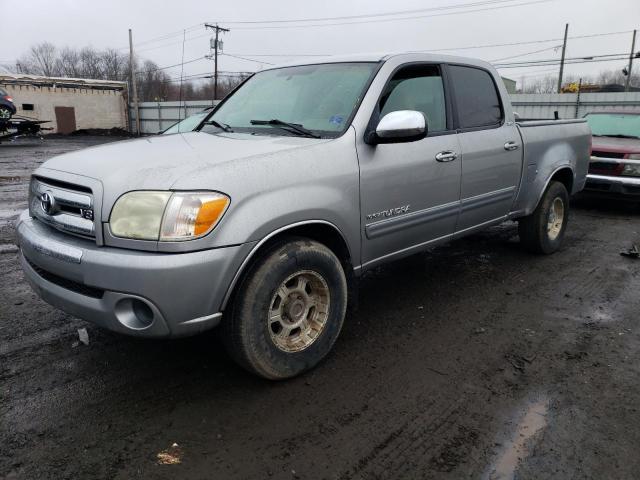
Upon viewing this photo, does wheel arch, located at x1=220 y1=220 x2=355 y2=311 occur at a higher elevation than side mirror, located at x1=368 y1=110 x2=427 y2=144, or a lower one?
lower

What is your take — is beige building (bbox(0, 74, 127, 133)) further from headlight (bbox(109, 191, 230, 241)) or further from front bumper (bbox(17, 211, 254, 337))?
headlight (bbox(109, 191, 230, 241))

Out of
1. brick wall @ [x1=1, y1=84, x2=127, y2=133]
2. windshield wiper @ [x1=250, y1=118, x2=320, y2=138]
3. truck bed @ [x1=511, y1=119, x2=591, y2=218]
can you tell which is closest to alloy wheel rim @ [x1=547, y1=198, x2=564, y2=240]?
truck bed @ [x1=511, y1=119, x2=591, y2=218]

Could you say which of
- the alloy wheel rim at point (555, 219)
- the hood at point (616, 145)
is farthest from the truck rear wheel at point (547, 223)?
the hood at point (616, 145)

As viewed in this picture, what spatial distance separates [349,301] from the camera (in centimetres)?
336

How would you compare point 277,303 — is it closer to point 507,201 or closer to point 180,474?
point 180,474

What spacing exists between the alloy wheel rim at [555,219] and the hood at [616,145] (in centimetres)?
320

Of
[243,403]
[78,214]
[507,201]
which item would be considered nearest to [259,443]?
[243,403]

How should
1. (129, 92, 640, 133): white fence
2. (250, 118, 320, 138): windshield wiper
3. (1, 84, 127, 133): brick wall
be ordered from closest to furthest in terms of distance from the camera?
(250, 118, 320, 138): windshield wiper → (129, 92, 640, 133): white fence → (1, 84, 127, 133): brick wall

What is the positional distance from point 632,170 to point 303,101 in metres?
6.61

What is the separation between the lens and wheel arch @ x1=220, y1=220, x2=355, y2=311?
8.47 ft

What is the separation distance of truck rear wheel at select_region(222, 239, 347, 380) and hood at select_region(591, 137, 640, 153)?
6990 millimetres

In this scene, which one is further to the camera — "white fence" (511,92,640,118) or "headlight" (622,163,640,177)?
"white fence" (511,92,640,118)

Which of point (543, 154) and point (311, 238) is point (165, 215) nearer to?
point (311, 238)

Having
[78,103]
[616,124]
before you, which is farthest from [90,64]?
[616,124]
